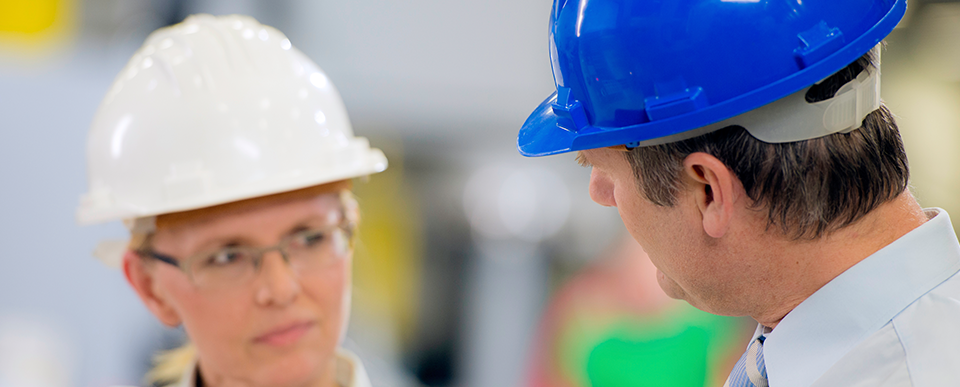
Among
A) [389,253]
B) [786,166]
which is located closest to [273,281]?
[786,166]

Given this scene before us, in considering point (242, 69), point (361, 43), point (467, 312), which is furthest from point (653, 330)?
point (242, 69)

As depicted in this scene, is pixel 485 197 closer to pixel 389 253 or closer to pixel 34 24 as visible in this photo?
pixel 389 253

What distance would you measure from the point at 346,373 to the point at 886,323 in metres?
1.54

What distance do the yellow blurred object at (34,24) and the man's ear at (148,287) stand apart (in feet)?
7.17

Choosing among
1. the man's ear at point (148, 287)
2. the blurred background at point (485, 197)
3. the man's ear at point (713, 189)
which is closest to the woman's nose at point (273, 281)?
the man's ear at point (148, 287)

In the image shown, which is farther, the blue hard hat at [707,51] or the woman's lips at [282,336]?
the woman's lips at [282,336]

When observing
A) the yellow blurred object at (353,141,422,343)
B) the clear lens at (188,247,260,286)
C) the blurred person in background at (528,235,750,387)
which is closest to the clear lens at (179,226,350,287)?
the clear lens at (188,247,260,286)

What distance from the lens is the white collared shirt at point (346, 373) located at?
2086mm

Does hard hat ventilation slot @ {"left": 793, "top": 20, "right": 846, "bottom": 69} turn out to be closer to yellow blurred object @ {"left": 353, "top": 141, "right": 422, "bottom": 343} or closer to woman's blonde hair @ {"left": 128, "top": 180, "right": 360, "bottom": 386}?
woman's blonde hair @ {"left": 128, "top": 180, "right": 360, "bottom": 386}

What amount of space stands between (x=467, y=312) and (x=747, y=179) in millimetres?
3649

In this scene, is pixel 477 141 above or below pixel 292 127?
below

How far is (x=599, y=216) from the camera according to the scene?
4.96 metres

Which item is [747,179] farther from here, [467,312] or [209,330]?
[467,312]

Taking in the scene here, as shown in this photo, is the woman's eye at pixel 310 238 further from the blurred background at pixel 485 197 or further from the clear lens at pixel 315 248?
the blurred background at pixel 485 197
